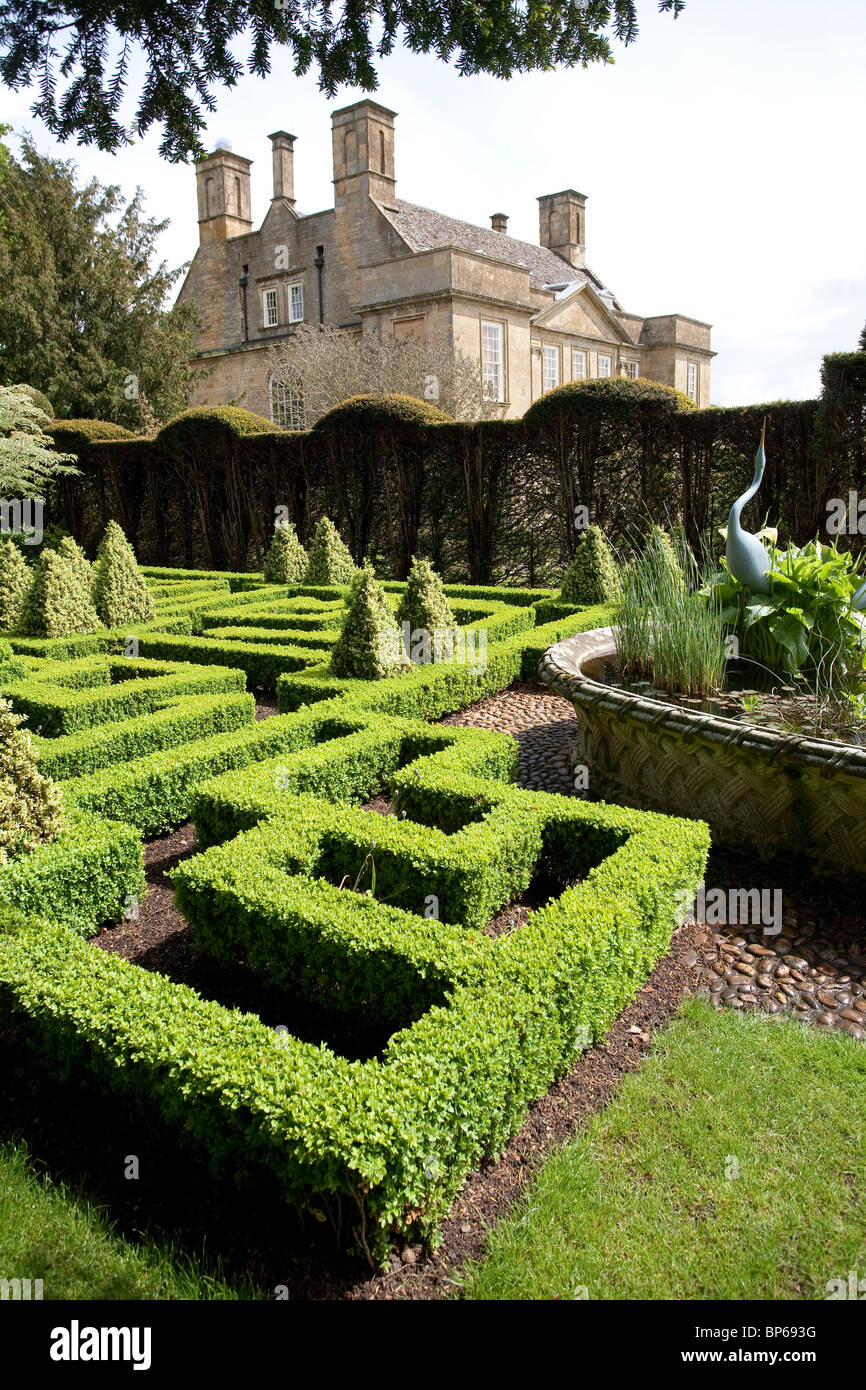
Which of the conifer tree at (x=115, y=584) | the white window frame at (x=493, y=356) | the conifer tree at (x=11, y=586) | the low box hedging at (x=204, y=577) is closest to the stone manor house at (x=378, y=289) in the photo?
the white window frame at (x=493, y=356)

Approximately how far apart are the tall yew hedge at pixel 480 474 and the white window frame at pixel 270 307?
18582 mm

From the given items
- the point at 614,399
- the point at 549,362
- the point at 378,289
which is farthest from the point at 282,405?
the point at 614,399

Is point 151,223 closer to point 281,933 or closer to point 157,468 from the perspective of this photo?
point 157,468

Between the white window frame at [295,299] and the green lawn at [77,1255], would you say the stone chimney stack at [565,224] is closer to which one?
the white window frame at [295,299]

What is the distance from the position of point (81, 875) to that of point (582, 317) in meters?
38.1

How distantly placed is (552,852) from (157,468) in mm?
17195

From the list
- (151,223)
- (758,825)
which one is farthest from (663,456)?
(151,223)

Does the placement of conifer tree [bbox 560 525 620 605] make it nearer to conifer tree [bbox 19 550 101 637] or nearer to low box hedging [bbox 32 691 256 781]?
low box hedging [bbox 32 691 256 781]

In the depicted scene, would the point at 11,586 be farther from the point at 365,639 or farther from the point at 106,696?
the point at 365,639

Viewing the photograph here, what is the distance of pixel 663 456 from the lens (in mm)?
13586

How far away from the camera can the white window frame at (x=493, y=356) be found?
97.6 ft

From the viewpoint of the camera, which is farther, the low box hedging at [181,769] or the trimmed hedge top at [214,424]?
the trimmed hedge top at [214,424]
